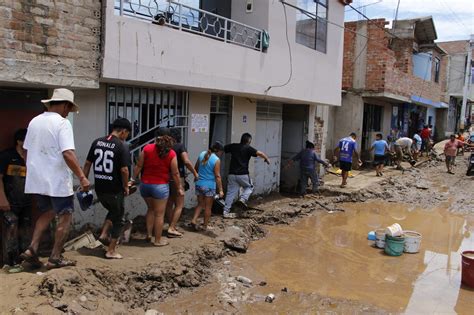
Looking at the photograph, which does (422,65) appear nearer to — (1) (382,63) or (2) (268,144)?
(1) (382,63)

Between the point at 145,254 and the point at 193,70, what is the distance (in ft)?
11.3

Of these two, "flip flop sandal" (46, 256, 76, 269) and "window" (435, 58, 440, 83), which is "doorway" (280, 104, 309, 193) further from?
"window" (435, 58, 440, 83)

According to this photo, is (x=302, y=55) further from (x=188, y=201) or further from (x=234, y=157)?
(x=188, y=201)

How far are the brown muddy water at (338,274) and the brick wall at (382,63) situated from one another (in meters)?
9.14

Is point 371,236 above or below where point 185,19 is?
below

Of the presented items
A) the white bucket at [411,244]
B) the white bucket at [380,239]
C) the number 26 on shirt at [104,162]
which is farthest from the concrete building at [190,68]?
the white bucket at [411,244]

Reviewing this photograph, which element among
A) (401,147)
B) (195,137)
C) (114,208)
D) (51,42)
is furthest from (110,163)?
(401,147)

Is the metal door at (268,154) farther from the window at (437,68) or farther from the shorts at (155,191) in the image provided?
the window at (437,68)

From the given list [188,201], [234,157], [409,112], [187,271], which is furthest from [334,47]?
A: [409,112]

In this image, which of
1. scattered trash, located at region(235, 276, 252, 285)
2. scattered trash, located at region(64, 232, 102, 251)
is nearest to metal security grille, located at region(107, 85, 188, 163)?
scattered trash, located at region(64, 232, 102, 251)

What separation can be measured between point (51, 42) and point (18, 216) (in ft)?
7.42

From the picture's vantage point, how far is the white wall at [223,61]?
6.63 m

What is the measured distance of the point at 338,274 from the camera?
22.8 ft

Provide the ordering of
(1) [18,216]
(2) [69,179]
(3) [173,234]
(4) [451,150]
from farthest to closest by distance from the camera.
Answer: (4) [451,150] → (3) [173,234] → (1) [18,216] → (2) [69,179]
